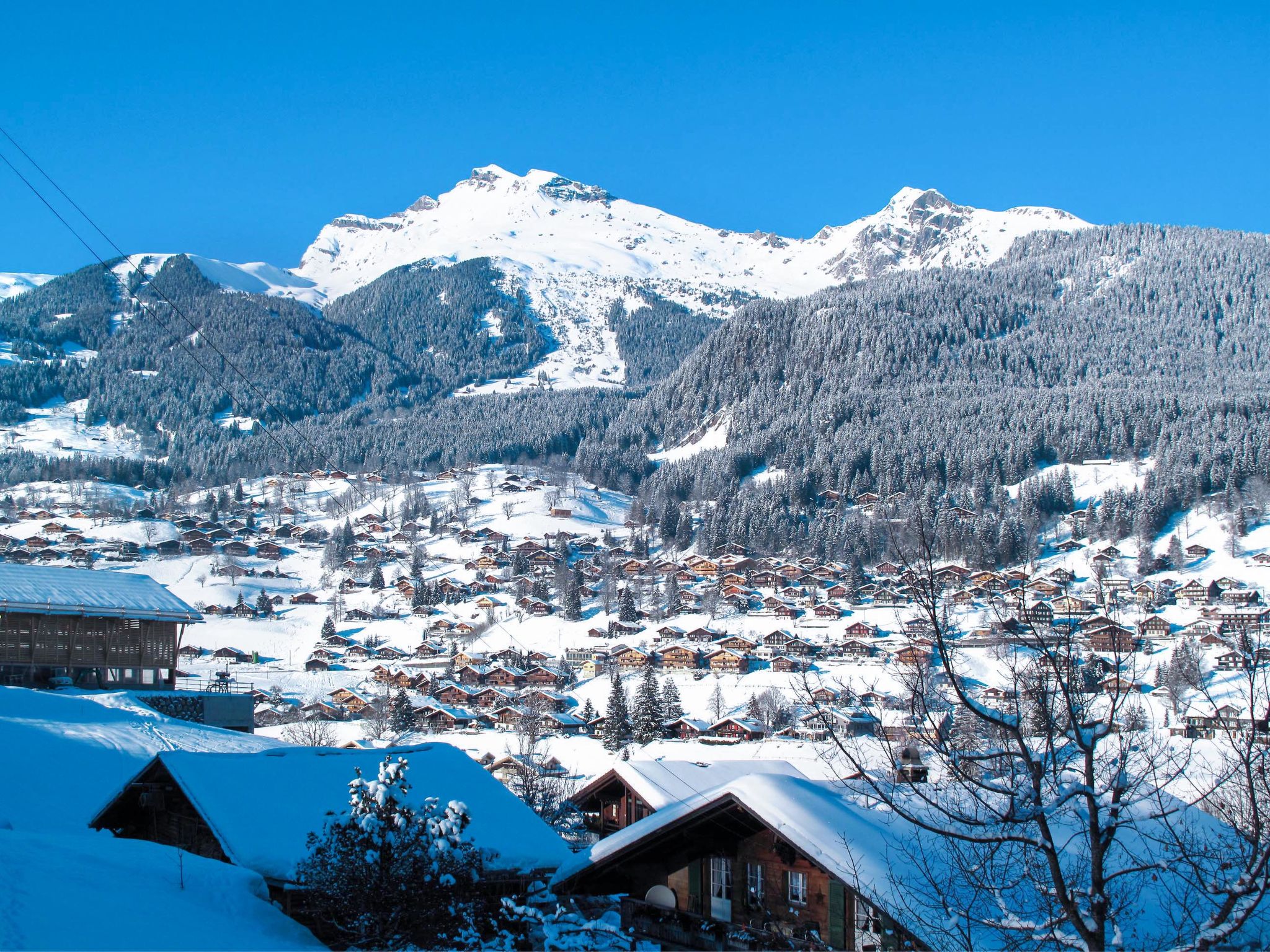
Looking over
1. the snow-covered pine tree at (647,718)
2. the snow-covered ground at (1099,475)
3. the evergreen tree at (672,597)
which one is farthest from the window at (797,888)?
the snow-covered ground at (1099,475)

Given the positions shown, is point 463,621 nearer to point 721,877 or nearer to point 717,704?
point 717,704

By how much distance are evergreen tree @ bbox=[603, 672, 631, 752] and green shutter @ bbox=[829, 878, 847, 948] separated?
3924 cm

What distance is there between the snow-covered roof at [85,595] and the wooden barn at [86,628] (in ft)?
0.06

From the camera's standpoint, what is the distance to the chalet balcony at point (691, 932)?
40.5 ft

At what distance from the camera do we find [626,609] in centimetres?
9438

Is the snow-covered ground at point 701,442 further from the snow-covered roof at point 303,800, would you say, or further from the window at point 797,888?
the window at point 797,888

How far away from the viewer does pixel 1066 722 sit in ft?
20.8

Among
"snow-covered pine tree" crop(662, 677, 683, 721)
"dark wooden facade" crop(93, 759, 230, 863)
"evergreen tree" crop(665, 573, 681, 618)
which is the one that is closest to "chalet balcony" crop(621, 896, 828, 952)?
"dark wooden facade" crop(93, 759, 230, 863)

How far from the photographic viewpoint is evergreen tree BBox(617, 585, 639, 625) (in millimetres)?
93500

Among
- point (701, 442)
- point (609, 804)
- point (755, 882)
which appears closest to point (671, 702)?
point (609, 804)

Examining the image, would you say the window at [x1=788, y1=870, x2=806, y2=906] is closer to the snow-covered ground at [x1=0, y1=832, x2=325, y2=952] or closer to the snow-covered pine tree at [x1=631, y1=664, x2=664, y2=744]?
the snow-covered ground at [x1=0, y1=832, x2=325, y2=952]

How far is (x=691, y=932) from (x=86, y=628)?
1724cm

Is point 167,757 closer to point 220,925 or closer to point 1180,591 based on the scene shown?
point 220,925

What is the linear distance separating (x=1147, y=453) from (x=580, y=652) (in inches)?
3272
